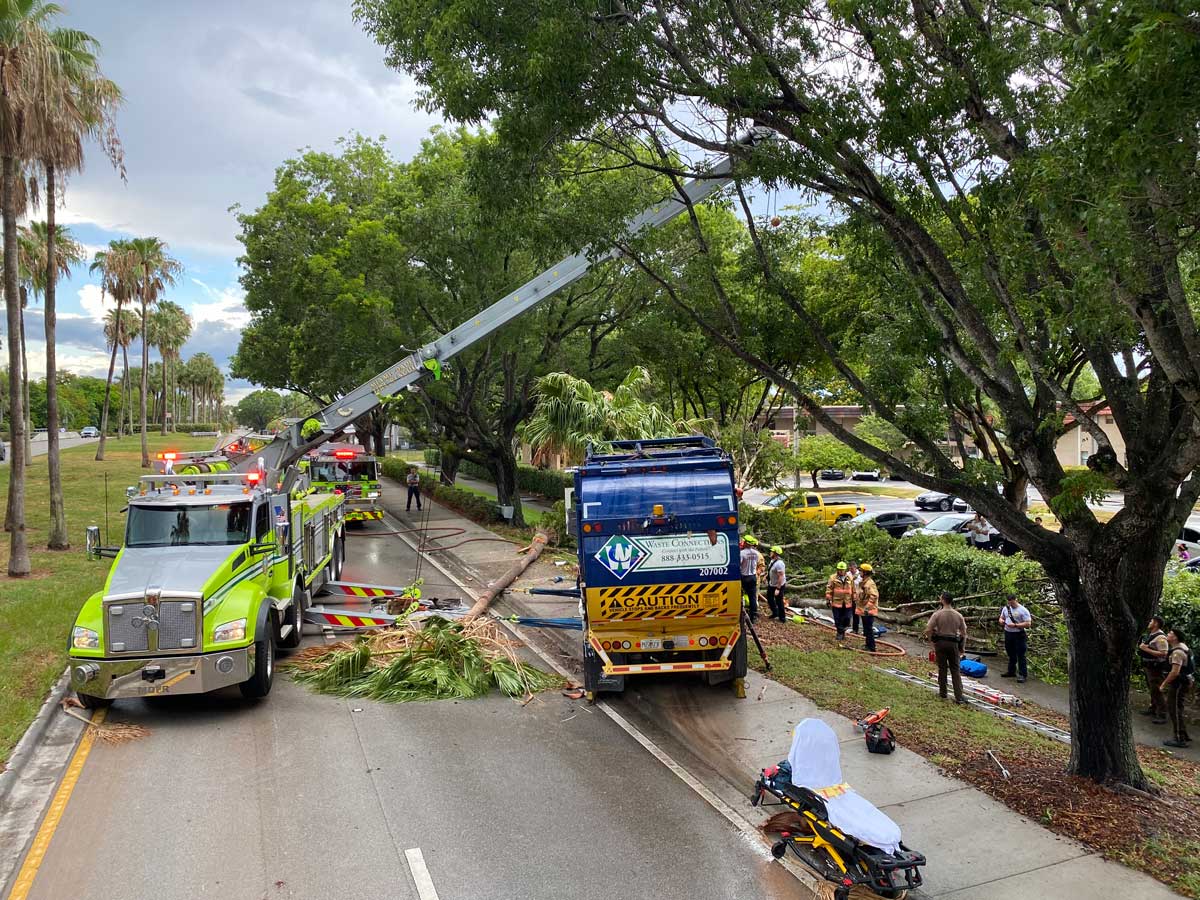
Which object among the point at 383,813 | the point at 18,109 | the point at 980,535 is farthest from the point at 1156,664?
the point at 18,109

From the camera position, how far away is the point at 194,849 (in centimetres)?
723

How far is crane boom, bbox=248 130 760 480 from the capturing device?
15.5 metres

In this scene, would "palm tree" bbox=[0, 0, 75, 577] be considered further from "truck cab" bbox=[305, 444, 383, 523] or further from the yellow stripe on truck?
the yellow stripe on truck

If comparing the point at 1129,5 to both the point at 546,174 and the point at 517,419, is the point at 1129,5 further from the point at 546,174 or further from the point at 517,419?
the point at 517,419

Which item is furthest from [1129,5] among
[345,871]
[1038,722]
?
[1038,722]

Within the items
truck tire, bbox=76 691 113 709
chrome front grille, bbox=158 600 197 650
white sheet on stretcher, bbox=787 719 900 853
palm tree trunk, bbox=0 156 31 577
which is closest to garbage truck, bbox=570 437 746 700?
white sheet on stretcher, bbox=787 719 900 853

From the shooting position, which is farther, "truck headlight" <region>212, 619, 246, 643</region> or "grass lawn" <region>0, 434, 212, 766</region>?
"grass lawn" <region>0, 434, 212, 766</region>

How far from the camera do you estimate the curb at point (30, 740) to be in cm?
844

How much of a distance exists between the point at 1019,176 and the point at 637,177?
6.72 meters

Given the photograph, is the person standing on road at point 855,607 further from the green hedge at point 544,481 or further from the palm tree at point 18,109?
the green hedge at point 544,481

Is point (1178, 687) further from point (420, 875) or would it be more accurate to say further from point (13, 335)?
point (13, 335)

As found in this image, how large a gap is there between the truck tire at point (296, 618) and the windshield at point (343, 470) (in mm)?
15461

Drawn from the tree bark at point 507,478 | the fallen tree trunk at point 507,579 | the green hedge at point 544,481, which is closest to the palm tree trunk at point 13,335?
the fallen tree trunk at point 507,579

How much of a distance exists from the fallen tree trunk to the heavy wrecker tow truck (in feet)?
5.78
